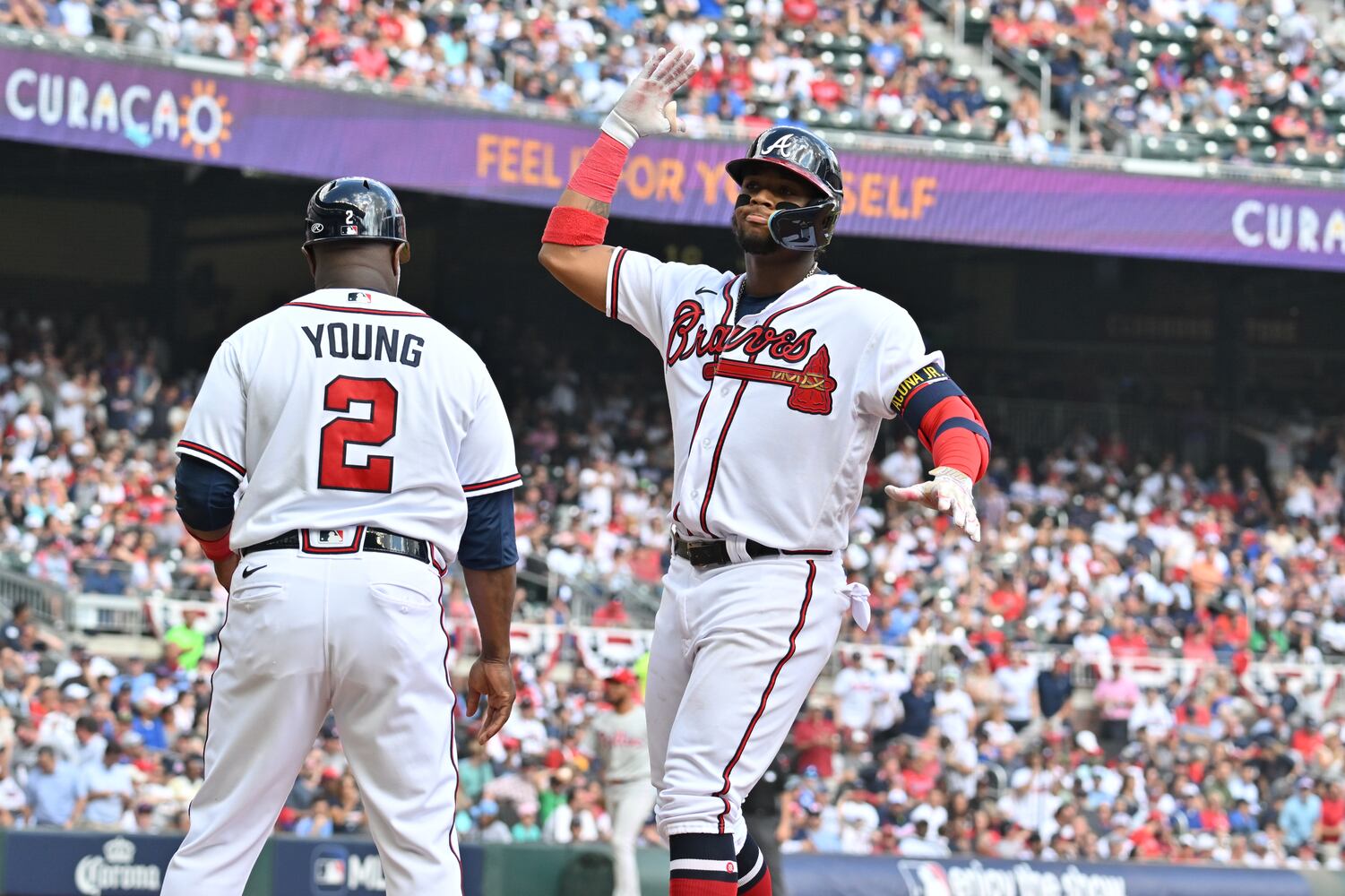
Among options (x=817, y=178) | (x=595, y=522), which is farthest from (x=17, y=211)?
(x=817, y=178)

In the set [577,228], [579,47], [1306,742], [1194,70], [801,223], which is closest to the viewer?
[801,223]

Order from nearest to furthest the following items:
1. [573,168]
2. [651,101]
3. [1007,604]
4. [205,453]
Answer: [205,453], [651,101], [1007,604], [573,168]

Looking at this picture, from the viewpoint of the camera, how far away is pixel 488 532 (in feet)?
16.0

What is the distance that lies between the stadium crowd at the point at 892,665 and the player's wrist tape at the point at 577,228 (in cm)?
747

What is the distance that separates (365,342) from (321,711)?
0.87 metres

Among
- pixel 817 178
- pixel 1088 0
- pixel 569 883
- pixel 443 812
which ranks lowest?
pixel 569 883

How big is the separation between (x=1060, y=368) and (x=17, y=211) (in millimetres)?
12492

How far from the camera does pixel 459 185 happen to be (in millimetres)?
18828

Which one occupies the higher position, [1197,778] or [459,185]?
[459,185]

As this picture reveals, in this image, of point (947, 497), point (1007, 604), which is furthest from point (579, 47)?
point (947, 497)

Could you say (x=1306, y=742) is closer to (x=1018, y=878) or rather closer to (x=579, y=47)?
(x=1018, y=878)

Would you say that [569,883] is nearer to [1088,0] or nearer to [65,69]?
[65,69]

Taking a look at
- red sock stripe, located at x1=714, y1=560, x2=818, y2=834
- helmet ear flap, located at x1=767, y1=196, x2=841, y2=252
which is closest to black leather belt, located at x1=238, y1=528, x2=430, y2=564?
red sock stripe, located at x1=714, y1=560, x2=818, y2=834

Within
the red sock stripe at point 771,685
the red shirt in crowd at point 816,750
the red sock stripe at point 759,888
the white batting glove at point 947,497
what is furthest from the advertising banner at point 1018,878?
the white batting glove at point 947,497
